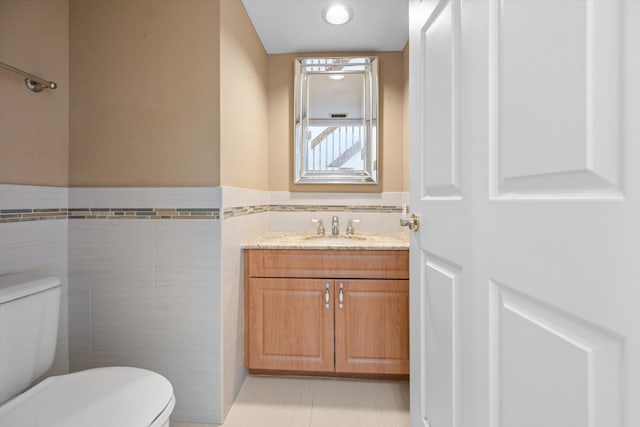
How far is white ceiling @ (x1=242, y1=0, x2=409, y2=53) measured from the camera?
188cm

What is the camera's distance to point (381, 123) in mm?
2416

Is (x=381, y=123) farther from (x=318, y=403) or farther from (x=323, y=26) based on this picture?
(x=318, y=403)

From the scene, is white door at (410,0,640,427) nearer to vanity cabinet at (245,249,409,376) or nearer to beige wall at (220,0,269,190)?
vanity cabinet at (245,249,409,376)

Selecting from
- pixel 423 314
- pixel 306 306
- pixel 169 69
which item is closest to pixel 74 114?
pixel 169 69

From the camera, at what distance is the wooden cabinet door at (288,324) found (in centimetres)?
184

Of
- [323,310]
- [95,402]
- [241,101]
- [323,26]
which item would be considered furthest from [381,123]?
[95,402]

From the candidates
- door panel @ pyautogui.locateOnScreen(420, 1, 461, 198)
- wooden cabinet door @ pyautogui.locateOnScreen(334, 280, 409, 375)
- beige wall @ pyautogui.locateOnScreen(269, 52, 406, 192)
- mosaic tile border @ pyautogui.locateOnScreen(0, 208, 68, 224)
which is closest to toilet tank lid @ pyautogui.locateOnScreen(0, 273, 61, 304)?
mosaic tile border @ pyautogui.locateOnScreen(0, 208, 68, 224)

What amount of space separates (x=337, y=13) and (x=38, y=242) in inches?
73.9

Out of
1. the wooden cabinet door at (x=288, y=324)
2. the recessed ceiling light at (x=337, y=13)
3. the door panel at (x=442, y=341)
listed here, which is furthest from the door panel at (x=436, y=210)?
the recessed ceiling light at (x=337, y=13)

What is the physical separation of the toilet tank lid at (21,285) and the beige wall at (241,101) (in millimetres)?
755

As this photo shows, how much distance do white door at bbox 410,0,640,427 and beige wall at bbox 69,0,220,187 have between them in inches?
40.7

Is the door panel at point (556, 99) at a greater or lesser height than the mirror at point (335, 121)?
lesser

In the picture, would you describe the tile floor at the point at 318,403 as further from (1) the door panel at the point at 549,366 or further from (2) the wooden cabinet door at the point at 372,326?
(1) the door panel at the point at 549,366

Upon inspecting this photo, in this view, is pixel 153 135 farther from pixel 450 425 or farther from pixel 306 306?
pixel 450 425
